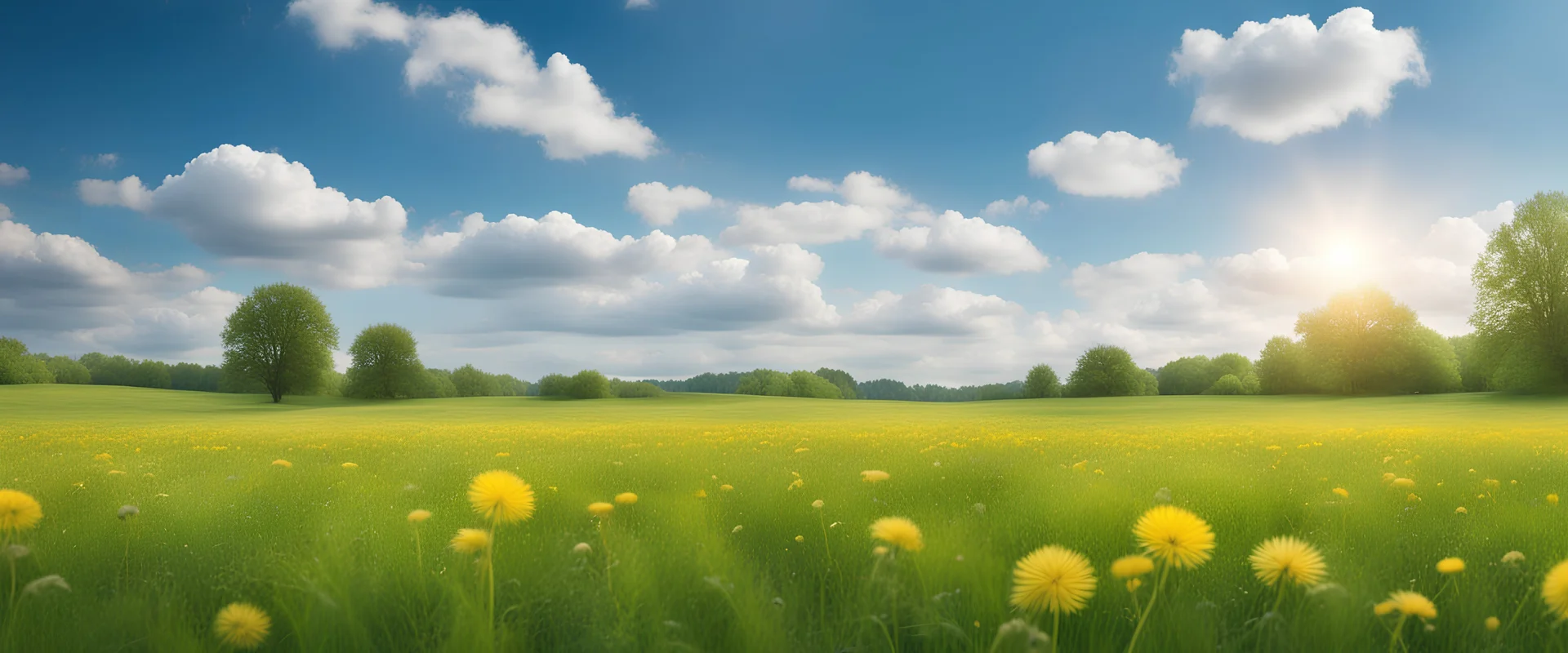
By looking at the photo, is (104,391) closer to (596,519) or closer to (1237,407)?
(596,519)

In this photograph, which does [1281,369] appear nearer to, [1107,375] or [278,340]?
[1107,375]

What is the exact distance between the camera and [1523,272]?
42500 millimetres

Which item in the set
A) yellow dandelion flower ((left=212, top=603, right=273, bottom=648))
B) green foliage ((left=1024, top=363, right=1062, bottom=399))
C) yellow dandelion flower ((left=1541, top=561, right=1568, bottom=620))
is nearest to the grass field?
yellow dandelion flower ((left=212, top=603, right=273, bottom=648))

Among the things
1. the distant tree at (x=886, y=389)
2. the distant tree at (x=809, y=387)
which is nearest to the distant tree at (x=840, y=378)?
the distant tree at (x=886, y=389)

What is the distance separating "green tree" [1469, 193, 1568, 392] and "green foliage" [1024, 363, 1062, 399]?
137 feet

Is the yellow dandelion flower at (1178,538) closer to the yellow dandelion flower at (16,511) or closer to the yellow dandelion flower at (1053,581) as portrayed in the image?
the yellow dandelion flower at (1053,581)

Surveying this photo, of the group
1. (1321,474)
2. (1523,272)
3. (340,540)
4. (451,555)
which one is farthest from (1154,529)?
(1523,272)

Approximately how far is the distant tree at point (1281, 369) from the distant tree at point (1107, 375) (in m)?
11.2

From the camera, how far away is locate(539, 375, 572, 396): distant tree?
71.2 metres

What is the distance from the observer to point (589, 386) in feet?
A: 228

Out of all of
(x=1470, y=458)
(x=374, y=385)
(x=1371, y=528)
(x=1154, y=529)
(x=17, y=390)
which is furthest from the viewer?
(x=374, y=385)

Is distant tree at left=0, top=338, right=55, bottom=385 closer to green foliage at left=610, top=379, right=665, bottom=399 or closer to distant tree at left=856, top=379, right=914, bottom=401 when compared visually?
green foliage at left=610, top=379, right=665, bottom=399

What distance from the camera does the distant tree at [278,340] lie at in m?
58.1

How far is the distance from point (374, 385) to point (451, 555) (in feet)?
231
